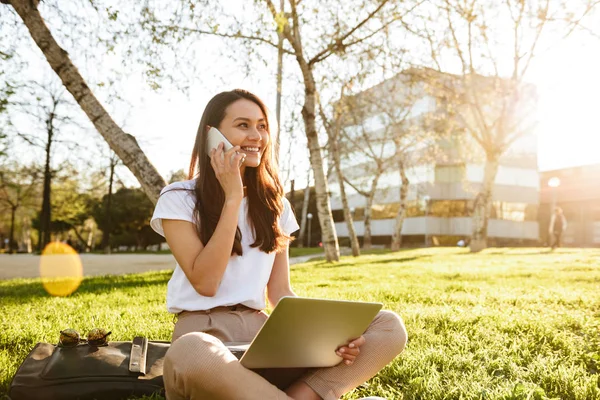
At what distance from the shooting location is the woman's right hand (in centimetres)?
278

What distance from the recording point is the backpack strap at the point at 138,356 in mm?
2711

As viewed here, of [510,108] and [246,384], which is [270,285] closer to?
[246,384]

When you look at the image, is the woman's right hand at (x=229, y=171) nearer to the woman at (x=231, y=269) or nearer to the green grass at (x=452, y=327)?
the woman at (x=231, y=269)

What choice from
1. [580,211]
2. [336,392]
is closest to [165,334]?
[336,392]

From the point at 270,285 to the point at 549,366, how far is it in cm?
198

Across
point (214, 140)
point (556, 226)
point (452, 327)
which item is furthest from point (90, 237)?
point (214, 140)

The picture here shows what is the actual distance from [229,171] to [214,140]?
0.26 metres

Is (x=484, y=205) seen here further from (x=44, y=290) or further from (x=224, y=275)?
(x=224, y=275)

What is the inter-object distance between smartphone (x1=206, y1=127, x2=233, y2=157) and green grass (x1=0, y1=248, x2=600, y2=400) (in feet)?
5.32

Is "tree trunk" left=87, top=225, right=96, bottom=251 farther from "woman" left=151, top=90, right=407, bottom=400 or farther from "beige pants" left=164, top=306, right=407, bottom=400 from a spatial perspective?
"beige pants" left=164, top=306, right=407, bottom=400

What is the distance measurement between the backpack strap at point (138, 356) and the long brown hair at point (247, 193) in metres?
0.71

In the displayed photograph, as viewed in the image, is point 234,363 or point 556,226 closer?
point 234,363

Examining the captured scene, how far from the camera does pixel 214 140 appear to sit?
9.64 feet

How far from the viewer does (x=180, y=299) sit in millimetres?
A: 2758
